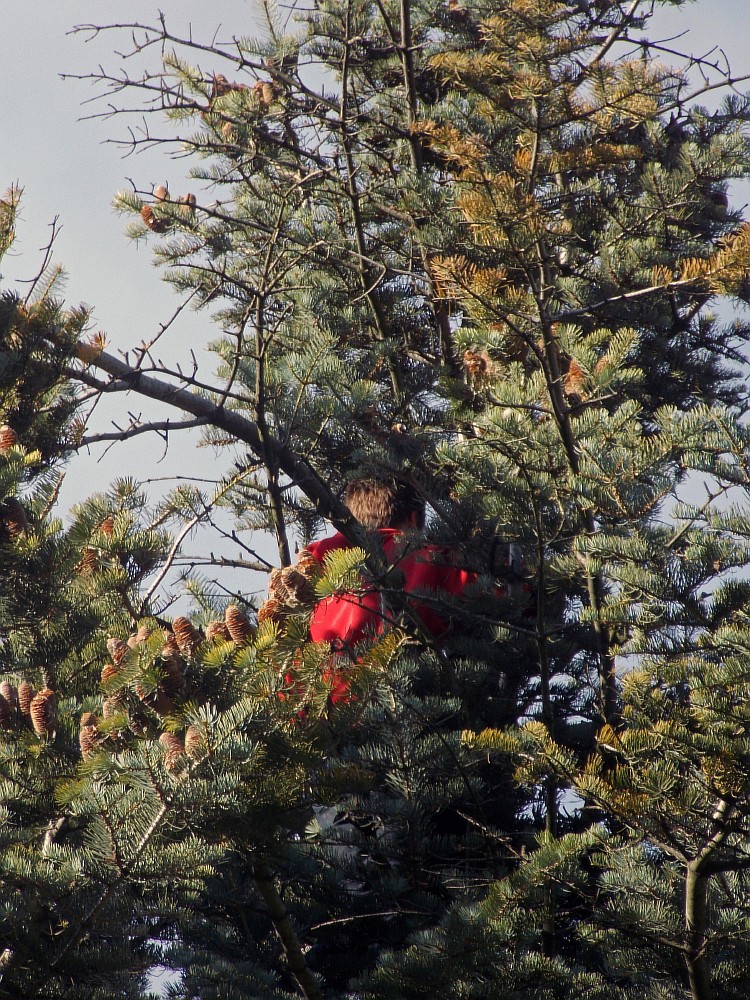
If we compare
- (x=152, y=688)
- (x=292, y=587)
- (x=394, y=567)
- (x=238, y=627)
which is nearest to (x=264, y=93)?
(x=394, y=567)

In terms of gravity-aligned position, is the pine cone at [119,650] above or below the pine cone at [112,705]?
above

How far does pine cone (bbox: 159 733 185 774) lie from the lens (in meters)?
2.56

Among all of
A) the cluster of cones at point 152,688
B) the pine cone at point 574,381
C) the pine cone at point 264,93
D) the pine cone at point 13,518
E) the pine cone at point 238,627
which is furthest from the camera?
the pine cone at point 264,93

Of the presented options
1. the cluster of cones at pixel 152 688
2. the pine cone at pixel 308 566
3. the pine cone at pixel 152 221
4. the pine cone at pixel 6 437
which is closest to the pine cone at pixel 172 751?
the cluster of cones at pixel 152 688

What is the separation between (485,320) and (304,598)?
1.21 meters

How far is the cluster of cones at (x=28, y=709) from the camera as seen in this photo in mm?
3150

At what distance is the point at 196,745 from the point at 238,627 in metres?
0.61

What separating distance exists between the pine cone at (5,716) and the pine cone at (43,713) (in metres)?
0.12

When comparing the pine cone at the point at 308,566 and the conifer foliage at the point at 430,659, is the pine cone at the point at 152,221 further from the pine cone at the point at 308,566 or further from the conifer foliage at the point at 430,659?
the pine cone at the point at 308,566

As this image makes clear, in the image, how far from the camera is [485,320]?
3.68m

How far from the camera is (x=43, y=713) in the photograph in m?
3.15

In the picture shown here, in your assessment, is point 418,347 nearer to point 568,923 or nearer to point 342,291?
point 342,291

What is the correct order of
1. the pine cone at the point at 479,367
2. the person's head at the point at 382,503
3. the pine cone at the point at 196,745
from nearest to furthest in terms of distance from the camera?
1. the pine cone at the point at 196,745
2. the pine cone at the point at 479,367
3. the person's head at the point at 382,503

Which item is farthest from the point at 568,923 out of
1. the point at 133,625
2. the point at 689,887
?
the point at 133,625
